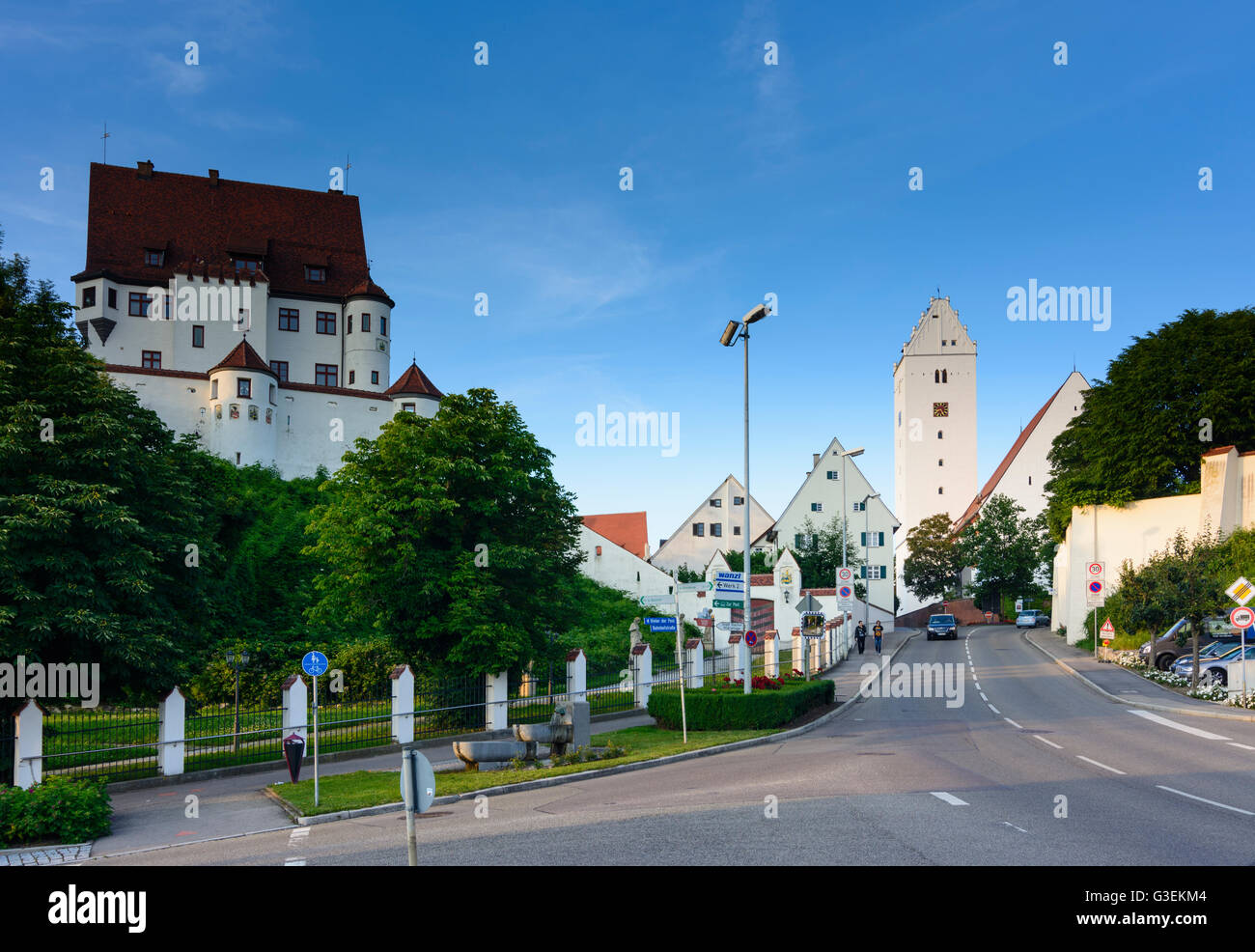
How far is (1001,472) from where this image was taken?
299 feet

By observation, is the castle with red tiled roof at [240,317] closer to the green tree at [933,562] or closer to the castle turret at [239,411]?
the castle turret at [239,411]

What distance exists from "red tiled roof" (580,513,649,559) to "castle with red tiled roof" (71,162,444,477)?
26790 millimetres

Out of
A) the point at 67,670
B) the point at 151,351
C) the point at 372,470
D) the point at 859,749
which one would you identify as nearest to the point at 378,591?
the point at 372,470

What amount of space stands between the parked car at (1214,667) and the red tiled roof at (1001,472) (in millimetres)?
54261

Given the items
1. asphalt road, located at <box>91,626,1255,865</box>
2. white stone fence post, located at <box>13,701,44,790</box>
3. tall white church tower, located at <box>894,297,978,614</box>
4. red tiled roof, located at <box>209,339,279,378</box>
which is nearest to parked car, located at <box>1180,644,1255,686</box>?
asphalt road, located at <box>91,626,1255,865</box>

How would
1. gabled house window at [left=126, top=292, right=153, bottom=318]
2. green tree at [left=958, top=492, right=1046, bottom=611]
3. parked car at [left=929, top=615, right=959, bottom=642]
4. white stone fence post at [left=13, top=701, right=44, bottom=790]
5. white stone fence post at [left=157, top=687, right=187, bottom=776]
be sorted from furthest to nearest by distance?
green tree at [left=958, top=492, right=1046, bottom=611] → gabled house window at [left=126, top=292, right=153, bottom=318] → parked car at [left=929, top=615, right=959, bottom=642] → white stone fence post at [left=157, top=687, right=187, bottom=776] → white stone fence post at [left=13, top=701, right=44, bottom=790]

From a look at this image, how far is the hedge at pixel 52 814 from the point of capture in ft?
43.6

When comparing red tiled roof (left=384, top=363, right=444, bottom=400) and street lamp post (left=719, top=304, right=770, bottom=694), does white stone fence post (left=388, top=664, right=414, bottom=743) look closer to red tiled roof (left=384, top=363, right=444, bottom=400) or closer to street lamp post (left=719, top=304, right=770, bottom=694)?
street lamp post (left=719, top=304, right=770, bottom=694)

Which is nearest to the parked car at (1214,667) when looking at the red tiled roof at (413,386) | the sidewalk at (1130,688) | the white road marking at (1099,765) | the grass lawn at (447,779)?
the sidewalk at (1130,688)

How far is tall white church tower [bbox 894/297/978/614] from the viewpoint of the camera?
325ft

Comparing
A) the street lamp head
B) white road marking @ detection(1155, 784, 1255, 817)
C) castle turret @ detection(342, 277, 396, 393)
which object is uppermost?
castle turret @ detection(342, 277, 396, 393)

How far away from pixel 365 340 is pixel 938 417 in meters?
61.9
